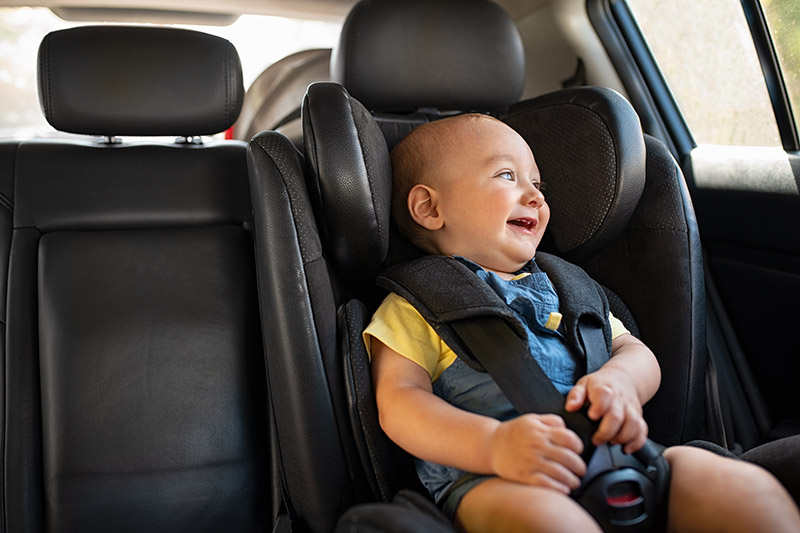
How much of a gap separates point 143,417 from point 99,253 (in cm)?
41

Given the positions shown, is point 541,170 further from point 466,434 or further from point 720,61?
point 720,61

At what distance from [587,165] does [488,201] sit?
287 mm

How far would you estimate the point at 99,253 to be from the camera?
5.66 ft

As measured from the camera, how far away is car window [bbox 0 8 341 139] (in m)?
2.59

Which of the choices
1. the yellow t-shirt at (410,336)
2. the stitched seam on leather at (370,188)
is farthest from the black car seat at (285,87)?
the yellow t-shirt at (410,336)

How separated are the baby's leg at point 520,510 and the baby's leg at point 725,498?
0.62ft

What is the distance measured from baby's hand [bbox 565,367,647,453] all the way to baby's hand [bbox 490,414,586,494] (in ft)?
0.23

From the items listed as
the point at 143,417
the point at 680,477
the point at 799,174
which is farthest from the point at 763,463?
the point at 143,417

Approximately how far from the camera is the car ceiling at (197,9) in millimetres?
2562

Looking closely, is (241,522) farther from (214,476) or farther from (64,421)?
(64,421)

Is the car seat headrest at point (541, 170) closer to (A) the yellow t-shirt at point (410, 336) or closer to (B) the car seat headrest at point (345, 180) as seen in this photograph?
(B) the car seat headrest at point (345, 180)

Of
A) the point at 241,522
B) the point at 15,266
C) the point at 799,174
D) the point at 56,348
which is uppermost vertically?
the point at 799,174

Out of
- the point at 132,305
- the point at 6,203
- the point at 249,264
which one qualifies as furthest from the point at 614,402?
the point at 6,203

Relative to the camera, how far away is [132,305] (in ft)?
5.61
